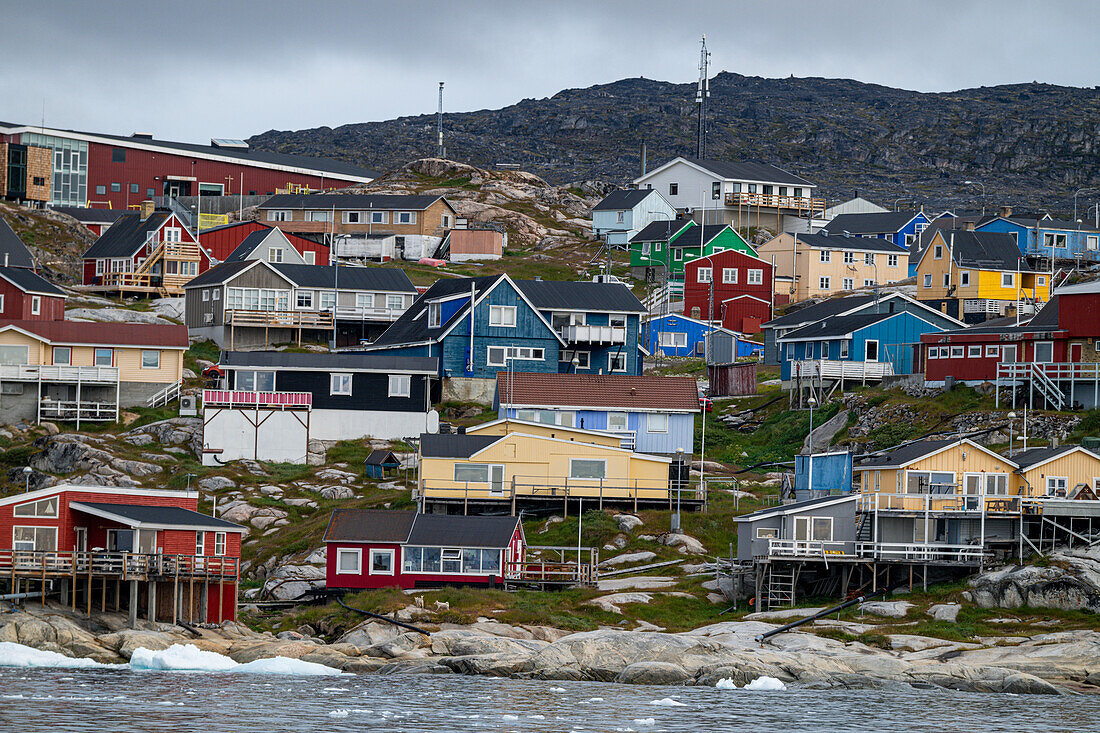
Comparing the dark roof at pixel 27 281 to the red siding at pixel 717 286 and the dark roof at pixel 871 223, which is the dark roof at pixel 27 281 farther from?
the dark roof at pixel 871 223

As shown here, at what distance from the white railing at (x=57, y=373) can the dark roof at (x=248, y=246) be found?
27946mm

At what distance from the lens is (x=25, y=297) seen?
88500 mm

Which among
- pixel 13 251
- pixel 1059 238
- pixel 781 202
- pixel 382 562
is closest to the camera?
pixel 382 562

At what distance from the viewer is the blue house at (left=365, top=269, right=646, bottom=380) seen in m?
84.8

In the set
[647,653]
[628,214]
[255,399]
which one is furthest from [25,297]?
[628,214]

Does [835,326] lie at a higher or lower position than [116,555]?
higher

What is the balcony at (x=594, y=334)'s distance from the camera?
3531 inches

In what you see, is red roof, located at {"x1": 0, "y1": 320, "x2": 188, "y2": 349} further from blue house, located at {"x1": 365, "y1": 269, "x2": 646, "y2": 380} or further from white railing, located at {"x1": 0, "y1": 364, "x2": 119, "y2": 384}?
blue house, located at {"x1": 365, "y1": 269, "x2": 646, "y2": 380}

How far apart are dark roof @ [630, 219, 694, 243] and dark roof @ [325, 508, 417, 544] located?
62350 mm

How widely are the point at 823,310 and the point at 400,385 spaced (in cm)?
2829

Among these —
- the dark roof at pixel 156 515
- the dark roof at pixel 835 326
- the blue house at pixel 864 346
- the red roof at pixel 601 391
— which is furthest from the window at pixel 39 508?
the dark roof at pixel 835 326

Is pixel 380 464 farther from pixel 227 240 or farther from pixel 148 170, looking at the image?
pixel 148 170

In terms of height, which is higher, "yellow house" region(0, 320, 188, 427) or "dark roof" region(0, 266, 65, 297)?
"dark roof" region(0, 266, 65, 297)

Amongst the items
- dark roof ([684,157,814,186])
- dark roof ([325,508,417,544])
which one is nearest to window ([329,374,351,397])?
dark roof ([325,508,417,544])
